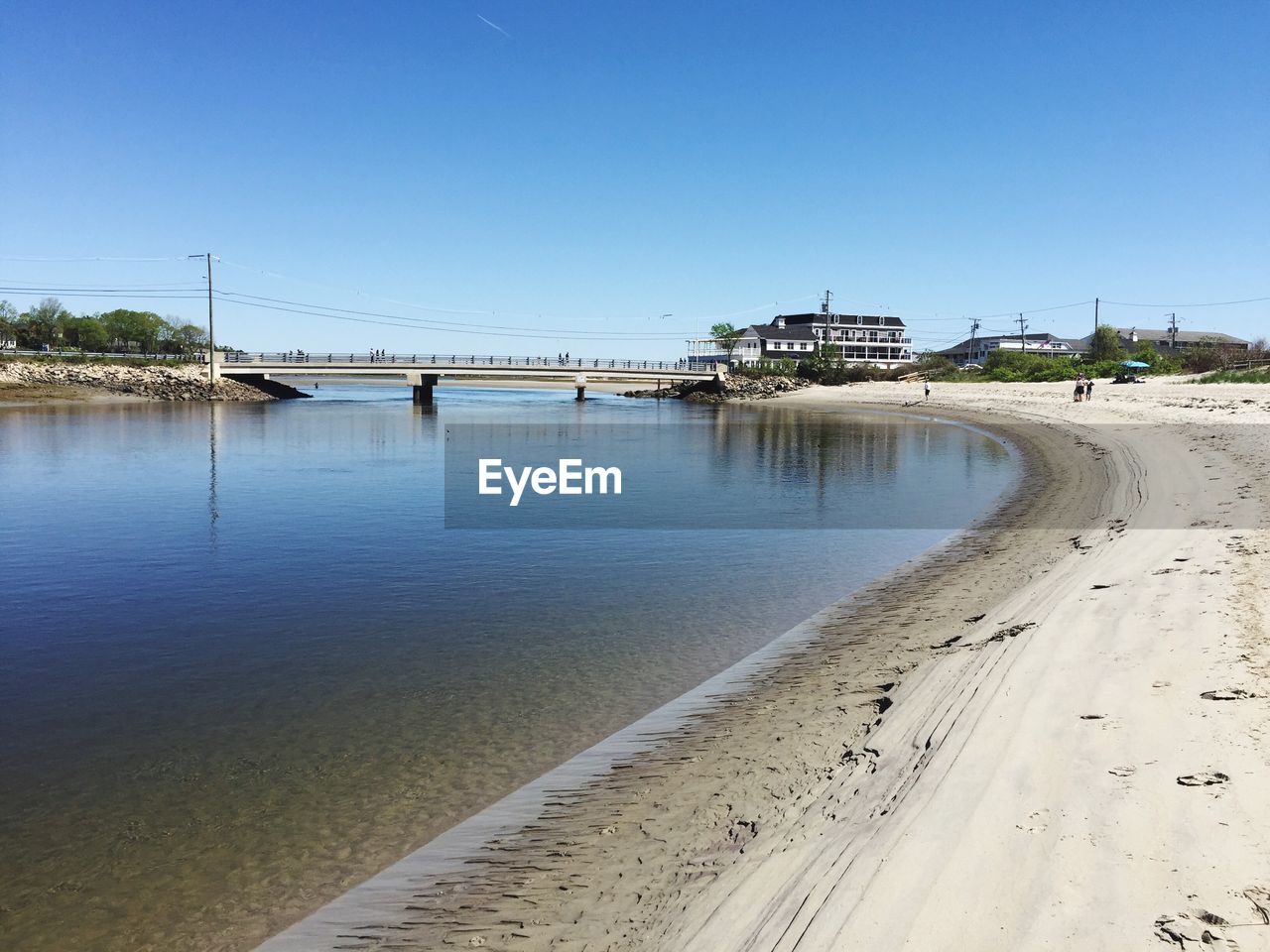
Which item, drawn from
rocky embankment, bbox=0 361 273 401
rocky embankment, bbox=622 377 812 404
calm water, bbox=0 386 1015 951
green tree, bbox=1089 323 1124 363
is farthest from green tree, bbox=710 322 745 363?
calm water, bbox=0 386 1015 951

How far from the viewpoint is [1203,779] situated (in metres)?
5.81

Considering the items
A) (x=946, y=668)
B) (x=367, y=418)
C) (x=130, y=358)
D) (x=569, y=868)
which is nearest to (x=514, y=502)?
(x=946, y=668)

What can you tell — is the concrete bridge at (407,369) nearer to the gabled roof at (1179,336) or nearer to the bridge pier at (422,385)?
the bridge pier at (422,385)

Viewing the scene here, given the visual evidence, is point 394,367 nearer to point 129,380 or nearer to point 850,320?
point 129,380

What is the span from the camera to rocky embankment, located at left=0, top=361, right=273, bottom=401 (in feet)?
319

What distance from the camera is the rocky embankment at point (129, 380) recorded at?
97.3 m

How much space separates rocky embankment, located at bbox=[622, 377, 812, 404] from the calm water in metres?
97.8

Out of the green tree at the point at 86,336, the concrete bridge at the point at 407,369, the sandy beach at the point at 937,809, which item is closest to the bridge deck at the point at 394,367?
the concrete bridge at the point at 407,369

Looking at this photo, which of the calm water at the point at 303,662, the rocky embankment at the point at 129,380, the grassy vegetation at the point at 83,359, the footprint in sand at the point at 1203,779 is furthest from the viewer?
the grassy vegetation at the point at 83,359

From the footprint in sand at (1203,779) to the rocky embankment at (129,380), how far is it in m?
114

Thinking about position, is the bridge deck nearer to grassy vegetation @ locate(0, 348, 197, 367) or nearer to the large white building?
grassy vegetation @ locate(0, 348, 197, 367)

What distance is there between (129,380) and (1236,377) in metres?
116

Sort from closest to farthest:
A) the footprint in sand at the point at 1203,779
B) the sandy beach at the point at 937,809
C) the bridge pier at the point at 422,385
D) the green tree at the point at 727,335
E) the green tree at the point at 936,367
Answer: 1. the sandy beach at the point at 937,809
2. the footprint in sand at the point at 1203,779
3. the bridge pier at the point at 422,385
4. the green tree at the point at 936,367
5. the green tree at the point at 727,335

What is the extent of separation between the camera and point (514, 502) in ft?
88.8
